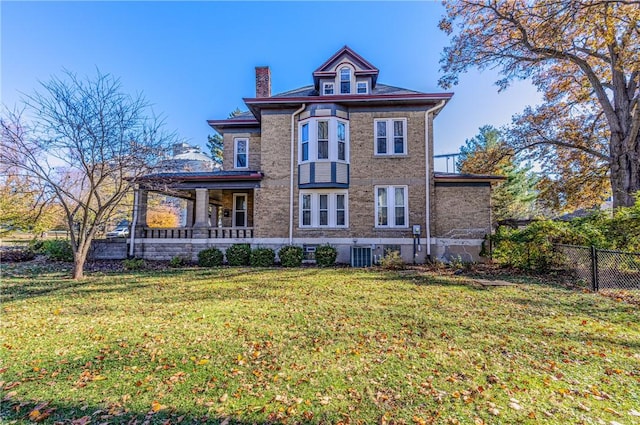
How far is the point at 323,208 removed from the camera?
48.0 feet

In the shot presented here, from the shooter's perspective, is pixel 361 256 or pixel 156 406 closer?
pixel 156 406

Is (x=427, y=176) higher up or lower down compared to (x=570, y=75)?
lower down

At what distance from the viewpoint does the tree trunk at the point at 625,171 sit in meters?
13.6

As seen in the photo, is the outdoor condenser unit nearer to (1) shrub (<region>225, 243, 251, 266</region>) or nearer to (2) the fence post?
(1) shrub (<region>225, 243, 251, 266</region>)

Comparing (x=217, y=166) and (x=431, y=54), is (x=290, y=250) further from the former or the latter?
(x=217, y=166)

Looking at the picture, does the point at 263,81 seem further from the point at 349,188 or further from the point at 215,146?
the point at 215,146

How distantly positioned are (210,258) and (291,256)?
3.58 metres

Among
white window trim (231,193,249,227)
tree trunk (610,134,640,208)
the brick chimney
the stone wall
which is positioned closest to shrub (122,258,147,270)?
the stone wall

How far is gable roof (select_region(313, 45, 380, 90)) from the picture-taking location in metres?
15.2

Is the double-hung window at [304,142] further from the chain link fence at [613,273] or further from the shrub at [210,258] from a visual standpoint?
the chain link fence at [613,273]

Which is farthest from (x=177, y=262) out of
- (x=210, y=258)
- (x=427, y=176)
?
(x=427, y=176)

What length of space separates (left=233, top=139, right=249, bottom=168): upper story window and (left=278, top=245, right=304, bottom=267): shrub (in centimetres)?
613

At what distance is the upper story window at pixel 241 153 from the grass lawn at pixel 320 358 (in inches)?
406

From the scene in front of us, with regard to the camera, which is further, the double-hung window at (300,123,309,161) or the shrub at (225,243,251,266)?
the double-hung window at (300,123,309,161)
